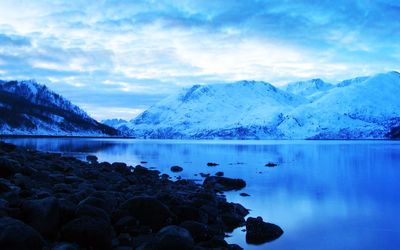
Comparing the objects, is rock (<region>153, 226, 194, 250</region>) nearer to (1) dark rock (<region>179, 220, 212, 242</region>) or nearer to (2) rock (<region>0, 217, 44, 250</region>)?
(1) dark rock (<region>179, 220, 212, 242</region>)

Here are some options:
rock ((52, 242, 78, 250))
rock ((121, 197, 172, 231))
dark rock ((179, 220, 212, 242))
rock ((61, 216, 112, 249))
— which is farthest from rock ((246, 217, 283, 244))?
rock ((52, 242, 78, 250))

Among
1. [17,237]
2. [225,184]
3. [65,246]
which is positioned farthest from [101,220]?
[225,184]

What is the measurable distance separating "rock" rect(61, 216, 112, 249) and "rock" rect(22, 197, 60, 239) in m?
0.57

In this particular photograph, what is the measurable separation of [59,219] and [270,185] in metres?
22.9

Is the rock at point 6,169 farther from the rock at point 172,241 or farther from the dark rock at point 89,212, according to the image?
the rock at point 172,241

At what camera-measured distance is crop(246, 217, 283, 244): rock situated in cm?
1470

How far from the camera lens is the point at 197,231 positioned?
42.3 ft

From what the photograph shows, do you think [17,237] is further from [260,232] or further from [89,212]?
[260,232]

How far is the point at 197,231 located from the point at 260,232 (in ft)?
11.6

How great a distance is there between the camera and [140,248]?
35.3 feet

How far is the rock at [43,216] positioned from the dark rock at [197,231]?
4413mm

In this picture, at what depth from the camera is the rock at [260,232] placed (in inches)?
579

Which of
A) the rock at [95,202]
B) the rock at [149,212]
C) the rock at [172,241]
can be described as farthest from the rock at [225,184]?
the rock at [172,241]

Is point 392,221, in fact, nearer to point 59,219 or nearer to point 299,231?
point 299,231
